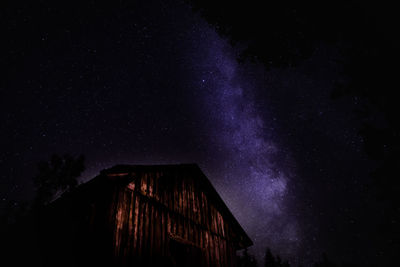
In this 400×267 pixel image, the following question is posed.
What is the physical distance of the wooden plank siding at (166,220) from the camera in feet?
24.1

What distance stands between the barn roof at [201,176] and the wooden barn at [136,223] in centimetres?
3

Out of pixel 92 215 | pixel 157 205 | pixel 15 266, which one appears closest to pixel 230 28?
pixel 157 205

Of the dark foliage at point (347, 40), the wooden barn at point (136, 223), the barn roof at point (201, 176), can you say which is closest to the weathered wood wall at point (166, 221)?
the wooden barn at point (136, 223)

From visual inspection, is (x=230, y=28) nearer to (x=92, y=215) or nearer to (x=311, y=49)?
(x=311, y=49)

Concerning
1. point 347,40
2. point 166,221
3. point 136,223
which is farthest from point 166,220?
point 347,40

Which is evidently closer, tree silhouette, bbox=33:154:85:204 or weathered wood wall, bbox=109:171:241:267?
weathered wood wall, bbox=109:171:241:267

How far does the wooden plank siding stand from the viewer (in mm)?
7354

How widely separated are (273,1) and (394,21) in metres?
7.73

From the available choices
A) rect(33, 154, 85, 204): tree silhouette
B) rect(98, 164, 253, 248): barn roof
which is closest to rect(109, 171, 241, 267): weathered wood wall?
rect(98, 164, 253, 248): barn roof

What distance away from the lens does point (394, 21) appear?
53.5 ft

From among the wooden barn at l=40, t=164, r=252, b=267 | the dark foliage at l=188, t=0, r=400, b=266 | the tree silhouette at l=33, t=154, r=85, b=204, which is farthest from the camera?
the tree silhouette at l=33, t=154, r=85, b=204

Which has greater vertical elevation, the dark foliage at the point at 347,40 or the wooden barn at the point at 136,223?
the dark foliage at the point at 347,40

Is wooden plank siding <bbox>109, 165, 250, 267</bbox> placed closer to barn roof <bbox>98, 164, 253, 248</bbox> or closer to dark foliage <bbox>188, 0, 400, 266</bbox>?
barn roof <bbox>98, 164, 253, 248</bbox>

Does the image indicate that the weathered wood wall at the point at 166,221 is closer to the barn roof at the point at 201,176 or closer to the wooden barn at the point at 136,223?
the wooden barn at the point at 136,223
